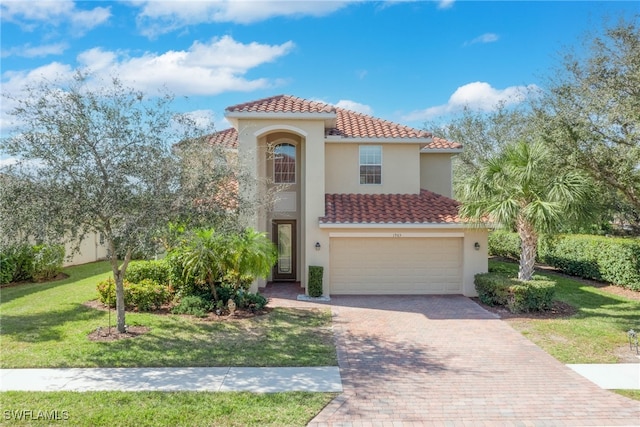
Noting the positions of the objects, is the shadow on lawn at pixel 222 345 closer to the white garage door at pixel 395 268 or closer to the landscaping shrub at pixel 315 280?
the landscaping shrub at pixel 315 280

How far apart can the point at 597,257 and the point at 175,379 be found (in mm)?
20428

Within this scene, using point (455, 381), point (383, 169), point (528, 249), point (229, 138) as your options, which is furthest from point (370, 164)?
point (455, 381)

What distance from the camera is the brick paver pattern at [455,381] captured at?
7.07 meters

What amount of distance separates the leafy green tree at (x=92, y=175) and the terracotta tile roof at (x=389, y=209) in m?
7.42

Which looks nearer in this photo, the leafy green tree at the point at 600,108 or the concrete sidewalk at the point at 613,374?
the concrete sidewalk at the point at 613,374

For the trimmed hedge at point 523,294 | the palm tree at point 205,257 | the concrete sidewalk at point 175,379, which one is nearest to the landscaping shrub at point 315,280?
the palm tree at point 205,257

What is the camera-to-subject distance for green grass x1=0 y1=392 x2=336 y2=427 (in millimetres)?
6828

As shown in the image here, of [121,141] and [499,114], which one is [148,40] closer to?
[121,141]

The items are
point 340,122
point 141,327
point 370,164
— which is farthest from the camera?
point 340,122

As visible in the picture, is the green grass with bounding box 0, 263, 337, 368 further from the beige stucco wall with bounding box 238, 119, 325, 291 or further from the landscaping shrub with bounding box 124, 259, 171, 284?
the beige stucco wall with bounding box 238, 119, 325, 291

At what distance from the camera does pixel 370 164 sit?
1916 centimetres

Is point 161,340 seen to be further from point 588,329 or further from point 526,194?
point 526,194

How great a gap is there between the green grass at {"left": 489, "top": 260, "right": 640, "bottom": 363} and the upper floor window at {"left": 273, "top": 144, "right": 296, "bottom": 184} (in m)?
11.0

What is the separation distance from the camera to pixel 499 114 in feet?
116
